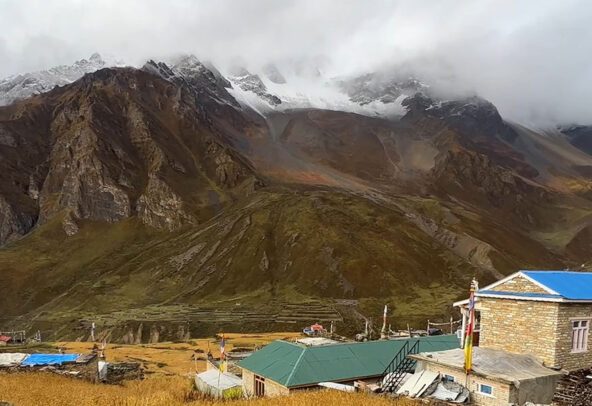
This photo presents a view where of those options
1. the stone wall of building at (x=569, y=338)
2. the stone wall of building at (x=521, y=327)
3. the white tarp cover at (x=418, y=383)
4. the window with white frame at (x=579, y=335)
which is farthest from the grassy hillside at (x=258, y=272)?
the window with white frame at (x=579, y=335)

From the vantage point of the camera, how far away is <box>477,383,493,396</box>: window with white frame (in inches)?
1094

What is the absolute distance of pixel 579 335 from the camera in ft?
99.3

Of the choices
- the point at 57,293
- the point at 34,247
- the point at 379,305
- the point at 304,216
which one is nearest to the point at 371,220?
the point at 304,216

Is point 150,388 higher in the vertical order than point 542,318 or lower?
lower

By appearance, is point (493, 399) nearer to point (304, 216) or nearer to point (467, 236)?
point (304, 216)

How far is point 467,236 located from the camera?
622 ft

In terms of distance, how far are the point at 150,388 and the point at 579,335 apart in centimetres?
2601

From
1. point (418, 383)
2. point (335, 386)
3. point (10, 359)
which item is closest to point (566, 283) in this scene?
point (418, 383)

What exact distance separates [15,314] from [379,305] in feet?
314

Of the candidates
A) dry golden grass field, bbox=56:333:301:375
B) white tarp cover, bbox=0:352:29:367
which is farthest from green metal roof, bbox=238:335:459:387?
white tarp cover, bbox=0:352:29:367

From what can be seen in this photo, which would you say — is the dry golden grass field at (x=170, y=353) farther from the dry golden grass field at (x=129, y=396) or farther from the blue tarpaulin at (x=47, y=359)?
the dry golden grass field at (x=129, y=396)

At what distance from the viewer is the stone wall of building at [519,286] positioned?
30398 millimetres

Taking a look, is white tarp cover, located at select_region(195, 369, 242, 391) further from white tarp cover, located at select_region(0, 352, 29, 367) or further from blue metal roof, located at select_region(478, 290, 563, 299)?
blue metal roof, located at select_region(478, 290, 563, 299)

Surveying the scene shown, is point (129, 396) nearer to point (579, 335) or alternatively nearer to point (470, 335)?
point (470, 335)
